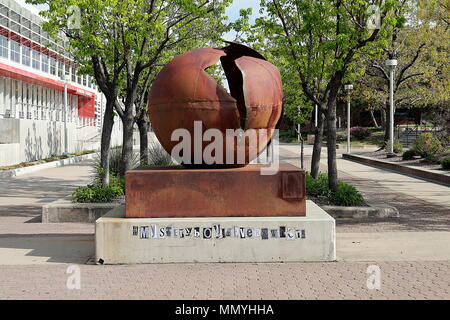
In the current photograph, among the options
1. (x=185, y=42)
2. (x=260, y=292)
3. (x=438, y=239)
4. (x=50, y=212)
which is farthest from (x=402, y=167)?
(x=260, y=292)

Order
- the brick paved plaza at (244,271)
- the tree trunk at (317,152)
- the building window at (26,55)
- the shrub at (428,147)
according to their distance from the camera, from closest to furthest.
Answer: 1. the brick paved plaza at (244,271)
2. the tree trunk at (317,152)
3. the shrub at (428,147)
4. the building window at (26,55)

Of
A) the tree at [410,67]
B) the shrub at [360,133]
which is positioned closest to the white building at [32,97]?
the tree at [410,67]

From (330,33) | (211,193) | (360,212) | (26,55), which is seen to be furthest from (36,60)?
(211,193)

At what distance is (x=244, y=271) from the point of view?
697 centimetres

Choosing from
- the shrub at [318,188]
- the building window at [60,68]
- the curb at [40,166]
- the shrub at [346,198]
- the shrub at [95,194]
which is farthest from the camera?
the building window at [60,68]

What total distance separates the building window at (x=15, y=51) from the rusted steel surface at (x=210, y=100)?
33030 millimetres

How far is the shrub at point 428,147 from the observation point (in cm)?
2334

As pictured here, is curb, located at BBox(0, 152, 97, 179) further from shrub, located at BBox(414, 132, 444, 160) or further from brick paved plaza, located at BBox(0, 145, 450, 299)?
shrub, located at BBox(414, 132, 444, 160)

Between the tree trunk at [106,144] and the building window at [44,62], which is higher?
the building window at [44,62]

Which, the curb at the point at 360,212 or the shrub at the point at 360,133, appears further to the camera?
the shrub at the point at 360,133

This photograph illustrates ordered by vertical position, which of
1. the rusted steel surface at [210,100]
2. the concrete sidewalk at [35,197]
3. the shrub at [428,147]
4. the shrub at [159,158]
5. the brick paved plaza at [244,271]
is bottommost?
the brick paved plaza at [244,271]

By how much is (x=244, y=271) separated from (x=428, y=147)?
19.0 meters

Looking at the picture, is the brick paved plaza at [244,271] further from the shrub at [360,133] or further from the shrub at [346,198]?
the shrub at [360,133]

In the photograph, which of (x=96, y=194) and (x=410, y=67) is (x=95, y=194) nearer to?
(x=96, y=194)
